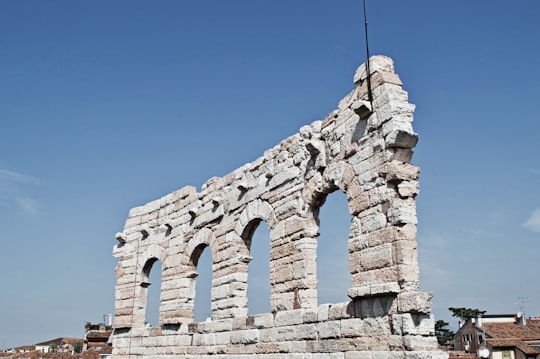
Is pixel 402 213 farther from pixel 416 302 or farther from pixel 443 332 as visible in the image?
pixel 443 332

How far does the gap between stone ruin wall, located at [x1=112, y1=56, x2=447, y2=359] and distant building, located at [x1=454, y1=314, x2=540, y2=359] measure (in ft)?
57.1

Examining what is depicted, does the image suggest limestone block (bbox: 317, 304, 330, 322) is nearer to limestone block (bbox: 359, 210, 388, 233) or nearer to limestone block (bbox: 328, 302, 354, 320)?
limestone block (bbox: 328, 302, 354, 320)

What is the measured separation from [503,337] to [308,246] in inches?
937

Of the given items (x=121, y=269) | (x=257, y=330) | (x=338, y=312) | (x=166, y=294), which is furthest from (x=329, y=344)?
(x=121, y=269)

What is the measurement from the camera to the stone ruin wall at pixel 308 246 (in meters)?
7.29

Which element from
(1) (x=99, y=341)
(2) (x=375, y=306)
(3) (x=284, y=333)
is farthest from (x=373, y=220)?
(1) (x=99, y=341)

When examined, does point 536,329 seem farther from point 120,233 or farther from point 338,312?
point 338,312

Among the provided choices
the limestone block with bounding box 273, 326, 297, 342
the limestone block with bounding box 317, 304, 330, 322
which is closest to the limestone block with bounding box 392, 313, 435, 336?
the limestone block with bounding box 317, 304, 330, 322

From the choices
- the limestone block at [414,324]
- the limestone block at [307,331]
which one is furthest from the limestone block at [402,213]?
the limestone block at [307,331]

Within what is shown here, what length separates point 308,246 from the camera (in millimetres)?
9039

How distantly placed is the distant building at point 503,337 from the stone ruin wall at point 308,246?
17.4m

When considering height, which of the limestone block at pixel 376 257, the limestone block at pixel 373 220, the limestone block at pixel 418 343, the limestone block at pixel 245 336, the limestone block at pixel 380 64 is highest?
the limestone block at pixel 380 64

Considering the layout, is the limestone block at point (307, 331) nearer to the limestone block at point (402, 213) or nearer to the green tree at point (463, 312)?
the limestone block at point (402, 213)

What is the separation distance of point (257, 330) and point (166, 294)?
12.3 feet
